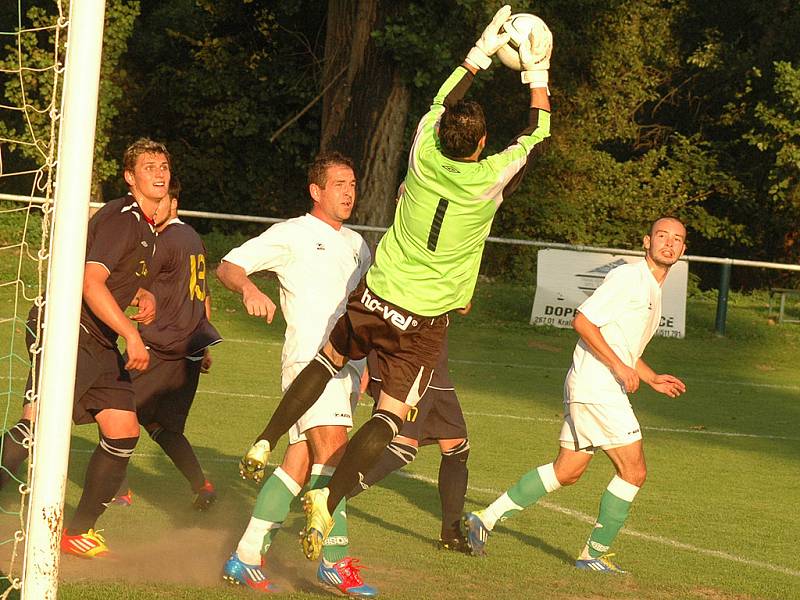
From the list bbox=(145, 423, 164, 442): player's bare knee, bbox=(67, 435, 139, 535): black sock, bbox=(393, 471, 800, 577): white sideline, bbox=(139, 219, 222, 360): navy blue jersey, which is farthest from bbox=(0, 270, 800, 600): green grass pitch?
bbox=(139, 219, 222, 360): navy blue jersey

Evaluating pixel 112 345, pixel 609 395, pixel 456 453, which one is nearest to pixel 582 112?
pixel 456 453

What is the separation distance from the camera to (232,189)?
30.4m

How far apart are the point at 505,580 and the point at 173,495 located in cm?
260

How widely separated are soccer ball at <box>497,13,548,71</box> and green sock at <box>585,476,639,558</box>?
Answer: 2.23 metres

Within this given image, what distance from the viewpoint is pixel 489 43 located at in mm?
6250

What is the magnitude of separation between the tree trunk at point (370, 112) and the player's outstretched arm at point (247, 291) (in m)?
15.5

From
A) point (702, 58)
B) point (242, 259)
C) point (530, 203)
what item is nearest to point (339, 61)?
point (530, 203)

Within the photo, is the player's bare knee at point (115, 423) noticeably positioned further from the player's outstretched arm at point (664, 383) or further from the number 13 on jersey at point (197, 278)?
the player's outstretched arm at point (664, 383)

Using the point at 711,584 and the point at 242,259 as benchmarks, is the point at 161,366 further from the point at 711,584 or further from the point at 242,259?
the point at 711,584

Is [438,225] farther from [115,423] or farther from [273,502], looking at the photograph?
[115,423]

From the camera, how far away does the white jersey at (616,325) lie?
6992mm

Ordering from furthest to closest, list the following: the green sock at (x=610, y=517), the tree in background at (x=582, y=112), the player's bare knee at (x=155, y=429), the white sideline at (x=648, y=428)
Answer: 1. the tree in background at (x=582, y=112)
2. the white sideline at (x=648, y=428)
3. the player's bare knee at (x=155, y=429)
4. the green sock at (x=610, y=517)

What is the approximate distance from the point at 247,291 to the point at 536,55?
1717 mm

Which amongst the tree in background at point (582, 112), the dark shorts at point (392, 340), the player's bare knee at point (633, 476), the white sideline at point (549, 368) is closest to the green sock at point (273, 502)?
the dark shorts at point (392, 340)
